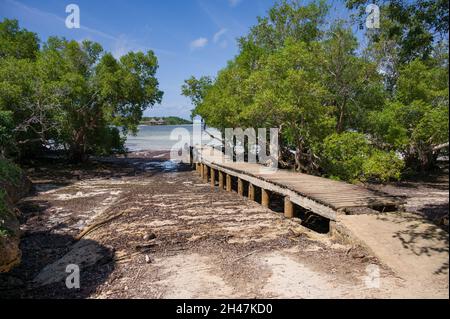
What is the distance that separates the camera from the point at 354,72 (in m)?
14.7

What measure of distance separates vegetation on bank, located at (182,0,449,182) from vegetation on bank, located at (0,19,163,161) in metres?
5.62

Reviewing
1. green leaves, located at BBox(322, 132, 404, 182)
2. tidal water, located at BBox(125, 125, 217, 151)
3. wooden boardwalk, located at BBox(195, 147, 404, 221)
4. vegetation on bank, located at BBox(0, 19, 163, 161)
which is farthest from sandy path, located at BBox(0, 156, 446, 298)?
tidal water, located at BBox(125, 125, 217, 151)

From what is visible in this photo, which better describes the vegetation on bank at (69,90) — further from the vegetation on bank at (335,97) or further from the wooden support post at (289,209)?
the wooden support post at (289,209)

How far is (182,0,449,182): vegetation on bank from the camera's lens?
13180 millimetres

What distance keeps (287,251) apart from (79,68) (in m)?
18.6

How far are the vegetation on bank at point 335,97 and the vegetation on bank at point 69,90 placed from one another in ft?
18.4

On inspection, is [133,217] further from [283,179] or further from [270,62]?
[270,62]

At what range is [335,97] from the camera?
14922 millimetres

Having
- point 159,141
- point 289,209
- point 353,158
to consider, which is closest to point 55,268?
point 289,209

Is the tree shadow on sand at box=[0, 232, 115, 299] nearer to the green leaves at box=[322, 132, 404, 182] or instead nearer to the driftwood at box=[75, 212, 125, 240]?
the driftwood at box=[75, 212, 125, 240]

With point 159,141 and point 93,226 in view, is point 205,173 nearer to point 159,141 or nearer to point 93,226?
point 93,226

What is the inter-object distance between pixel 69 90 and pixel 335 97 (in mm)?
13062

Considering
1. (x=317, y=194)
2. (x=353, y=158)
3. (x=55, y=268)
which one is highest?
(x=353, y=158)

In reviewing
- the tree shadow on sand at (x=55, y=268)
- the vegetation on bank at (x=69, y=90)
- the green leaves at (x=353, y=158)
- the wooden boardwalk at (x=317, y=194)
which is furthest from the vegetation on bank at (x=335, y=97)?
the tree shadow on sand at (x=55, y=268)
